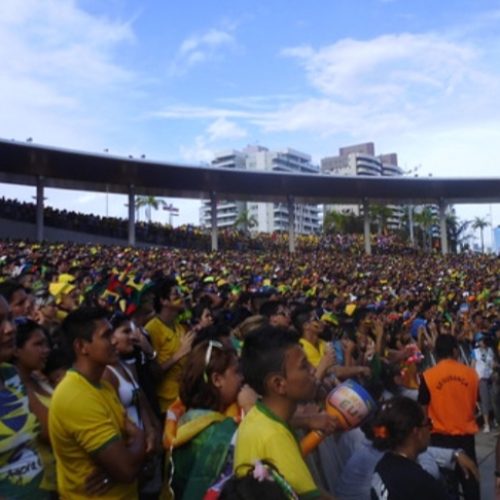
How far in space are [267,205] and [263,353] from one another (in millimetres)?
130421

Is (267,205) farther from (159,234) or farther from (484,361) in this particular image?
(484,361)

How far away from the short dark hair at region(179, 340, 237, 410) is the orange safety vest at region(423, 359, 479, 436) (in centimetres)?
277

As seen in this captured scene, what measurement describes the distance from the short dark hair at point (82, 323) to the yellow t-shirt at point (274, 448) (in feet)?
3.46

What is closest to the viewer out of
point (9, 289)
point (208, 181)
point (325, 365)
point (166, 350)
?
point (325, 365)

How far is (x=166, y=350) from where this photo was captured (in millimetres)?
4996

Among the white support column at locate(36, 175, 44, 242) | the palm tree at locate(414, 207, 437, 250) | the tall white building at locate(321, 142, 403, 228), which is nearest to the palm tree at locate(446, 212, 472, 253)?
the palm tree at locate(414, 207, 437, 250)

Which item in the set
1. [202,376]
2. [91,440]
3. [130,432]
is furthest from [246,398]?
[91,440]

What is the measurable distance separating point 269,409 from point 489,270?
101ft

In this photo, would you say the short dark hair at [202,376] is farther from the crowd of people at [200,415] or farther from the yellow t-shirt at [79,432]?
the yellow t-shirt at [79,432]

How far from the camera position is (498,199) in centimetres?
4288

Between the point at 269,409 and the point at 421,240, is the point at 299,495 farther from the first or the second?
the point at 421,240

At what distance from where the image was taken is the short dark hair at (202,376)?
2963mm

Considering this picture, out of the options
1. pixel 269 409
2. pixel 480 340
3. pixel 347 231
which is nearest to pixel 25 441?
pixel 269 409

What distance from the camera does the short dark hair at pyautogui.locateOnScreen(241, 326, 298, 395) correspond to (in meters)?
2.58
